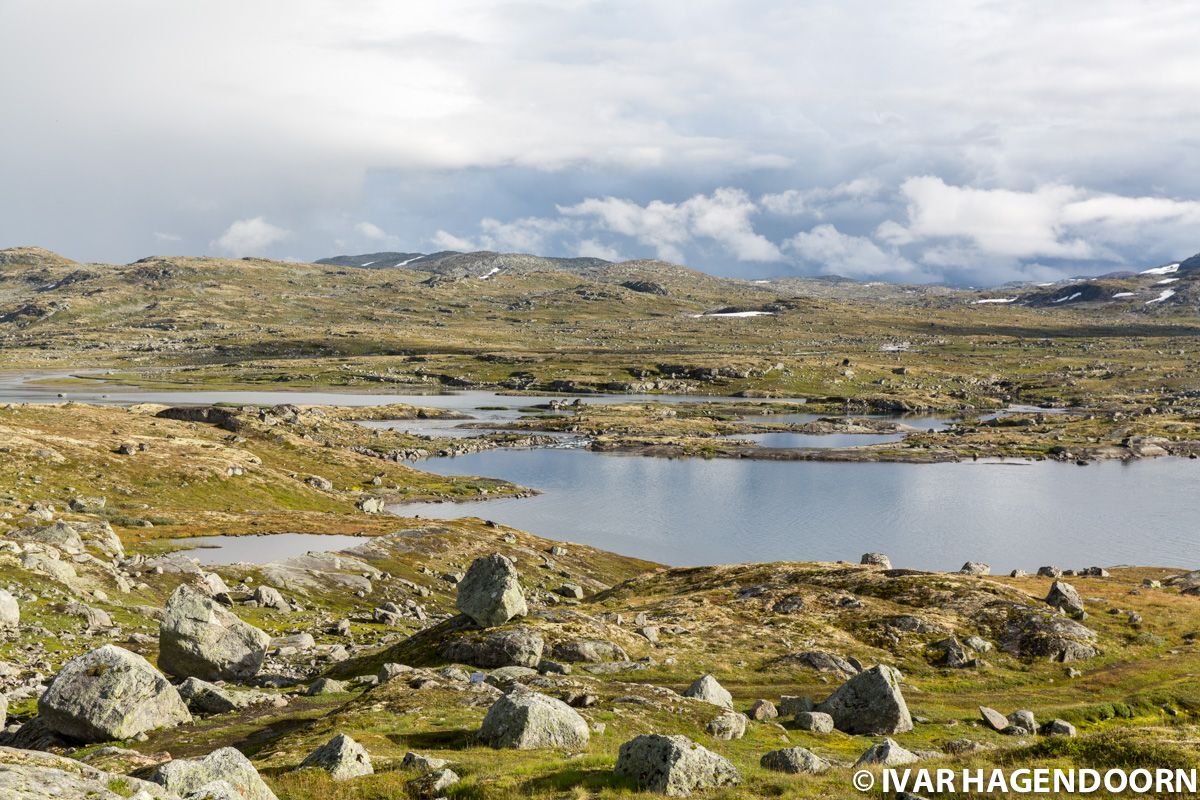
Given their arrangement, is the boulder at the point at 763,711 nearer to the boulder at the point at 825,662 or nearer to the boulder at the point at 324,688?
the boulder at the point at 825,662

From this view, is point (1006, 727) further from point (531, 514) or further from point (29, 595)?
point (531, 514)

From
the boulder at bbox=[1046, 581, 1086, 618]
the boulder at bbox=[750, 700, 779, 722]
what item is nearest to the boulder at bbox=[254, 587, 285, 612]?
the boulder at bbox=[750, 700, 779, 722]

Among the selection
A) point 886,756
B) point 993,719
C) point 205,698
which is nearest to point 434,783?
point 886,756

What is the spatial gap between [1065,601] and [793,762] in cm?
4592

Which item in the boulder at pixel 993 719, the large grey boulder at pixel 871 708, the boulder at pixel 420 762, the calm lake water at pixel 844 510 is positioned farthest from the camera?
the calm lake water at pixel 844 510

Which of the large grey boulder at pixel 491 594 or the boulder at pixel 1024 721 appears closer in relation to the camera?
the boulder at pixel 1024 721

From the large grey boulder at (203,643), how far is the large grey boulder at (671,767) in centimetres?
2608

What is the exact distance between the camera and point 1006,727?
40.2m

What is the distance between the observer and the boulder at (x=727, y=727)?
3447 centimetres

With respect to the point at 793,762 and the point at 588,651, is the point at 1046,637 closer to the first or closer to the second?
the point at 588,651

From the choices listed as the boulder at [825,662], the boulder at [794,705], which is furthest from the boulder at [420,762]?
the boulder at [825,662]

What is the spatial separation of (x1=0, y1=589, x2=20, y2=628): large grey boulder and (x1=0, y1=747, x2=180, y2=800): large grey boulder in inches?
1124

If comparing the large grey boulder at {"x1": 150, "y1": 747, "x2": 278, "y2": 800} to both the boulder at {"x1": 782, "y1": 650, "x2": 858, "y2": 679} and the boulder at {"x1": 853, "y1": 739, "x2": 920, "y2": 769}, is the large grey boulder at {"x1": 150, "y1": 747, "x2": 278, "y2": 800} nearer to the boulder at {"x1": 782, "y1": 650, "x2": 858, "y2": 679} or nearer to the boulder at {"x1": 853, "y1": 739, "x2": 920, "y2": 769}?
the boulder at {"x1": 853, "y1": 739, "x2": 920, "y2": 769}

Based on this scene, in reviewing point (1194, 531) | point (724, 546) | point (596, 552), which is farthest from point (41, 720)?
point (1194, 531)
